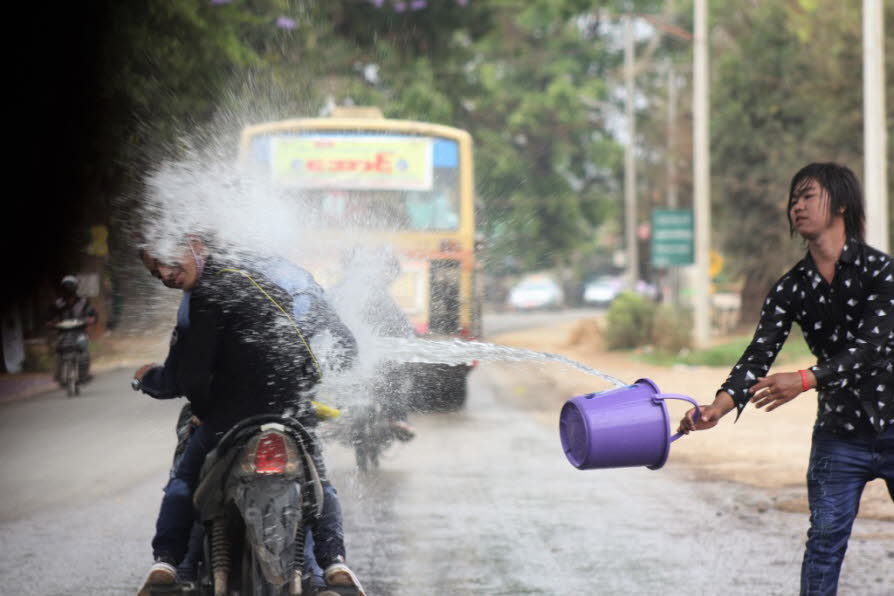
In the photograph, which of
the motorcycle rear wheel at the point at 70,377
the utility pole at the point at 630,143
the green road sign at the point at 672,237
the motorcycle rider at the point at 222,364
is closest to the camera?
the motorcycle rider at the point at 222,364

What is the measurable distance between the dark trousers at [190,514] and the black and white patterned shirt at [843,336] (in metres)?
1.46

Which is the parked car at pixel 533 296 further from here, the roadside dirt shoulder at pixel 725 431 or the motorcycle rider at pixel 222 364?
the motorcycle rider at pixel 222 364

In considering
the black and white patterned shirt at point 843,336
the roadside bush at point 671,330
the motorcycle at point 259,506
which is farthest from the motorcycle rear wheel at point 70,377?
the roadside bush at point 671,330

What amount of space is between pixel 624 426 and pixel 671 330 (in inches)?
726

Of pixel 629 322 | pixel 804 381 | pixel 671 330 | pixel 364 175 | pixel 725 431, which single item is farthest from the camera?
pixel 629 322

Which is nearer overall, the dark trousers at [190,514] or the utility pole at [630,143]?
the dark trousers at [190,514]

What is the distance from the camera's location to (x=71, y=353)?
1330 centimetres

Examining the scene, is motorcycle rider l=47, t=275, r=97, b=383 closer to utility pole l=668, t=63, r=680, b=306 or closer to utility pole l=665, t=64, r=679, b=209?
utility pole l=668, t=63, r=680, b=306

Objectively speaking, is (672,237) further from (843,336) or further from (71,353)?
(843,336)

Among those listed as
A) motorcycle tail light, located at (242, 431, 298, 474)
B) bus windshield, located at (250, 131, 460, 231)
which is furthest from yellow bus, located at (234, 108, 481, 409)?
motorcycle tail light, located at (242, 431, 298, 474)

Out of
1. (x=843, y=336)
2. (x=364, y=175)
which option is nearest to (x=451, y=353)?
(x=843, y=336)

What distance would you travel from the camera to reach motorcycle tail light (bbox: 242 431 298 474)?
4039mm

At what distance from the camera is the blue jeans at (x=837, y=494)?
3.96 m

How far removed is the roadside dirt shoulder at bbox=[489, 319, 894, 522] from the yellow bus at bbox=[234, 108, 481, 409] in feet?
5.72
